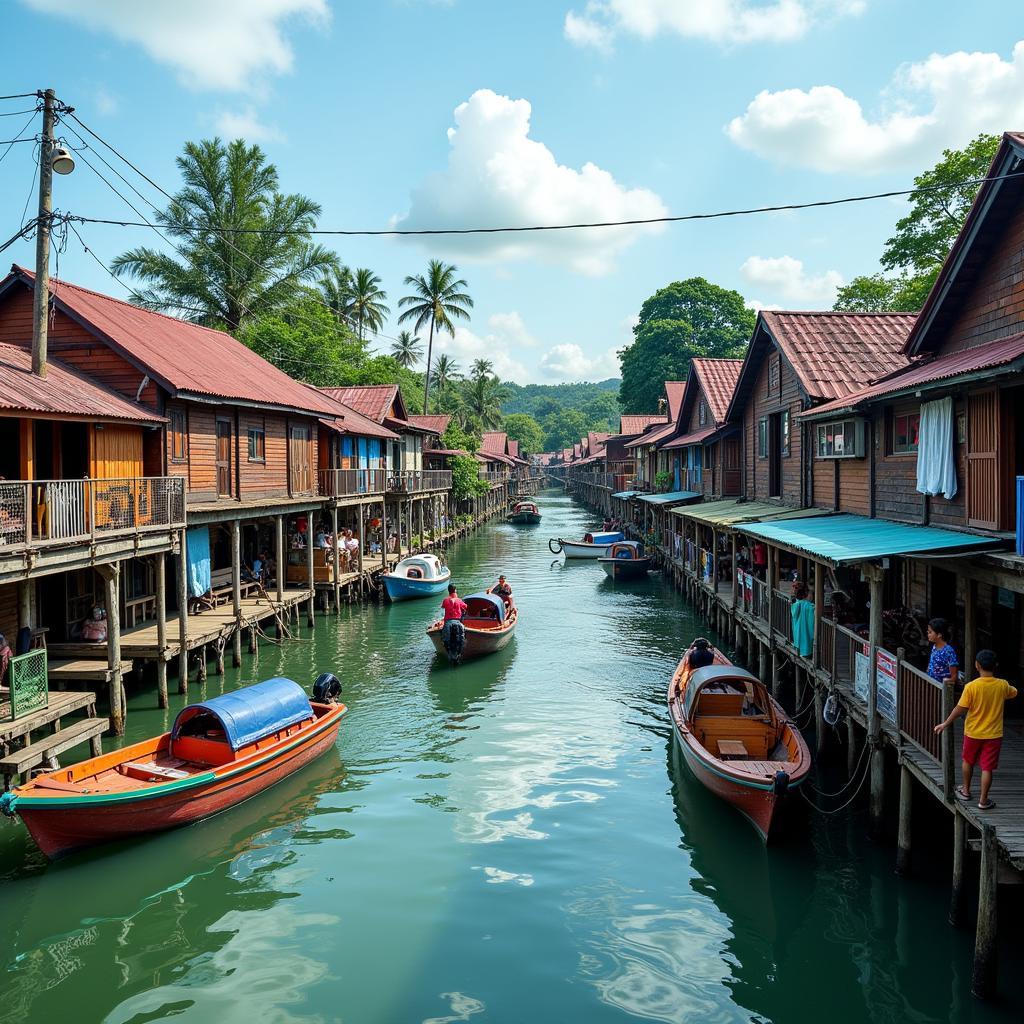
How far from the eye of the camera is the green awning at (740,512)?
2028 cm

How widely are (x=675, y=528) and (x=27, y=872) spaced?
106 feet

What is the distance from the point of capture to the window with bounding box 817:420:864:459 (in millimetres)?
16719

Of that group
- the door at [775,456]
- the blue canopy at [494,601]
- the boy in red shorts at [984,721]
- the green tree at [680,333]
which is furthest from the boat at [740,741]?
the green tree at [680,333]

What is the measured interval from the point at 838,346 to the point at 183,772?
1835 cm

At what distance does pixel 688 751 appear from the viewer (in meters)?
12.8

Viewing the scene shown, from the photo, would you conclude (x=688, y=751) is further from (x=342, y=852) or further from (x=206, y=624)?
(x=206, y=624)

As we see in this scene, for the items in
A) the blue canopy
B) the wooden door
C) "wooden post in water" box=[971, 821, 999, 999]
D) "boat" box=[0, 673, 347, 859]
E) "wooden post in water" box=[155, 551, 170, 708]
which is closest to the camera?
"wooden post in water" box=[971, 821, 999, 999]

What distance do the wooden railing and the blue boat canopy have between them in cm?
1531

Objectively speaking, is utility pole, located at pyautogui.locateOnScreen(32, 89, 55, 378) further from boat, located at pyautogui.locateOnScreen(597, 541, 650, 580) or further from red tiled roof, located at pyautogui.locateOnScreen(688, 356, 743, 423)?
boat, located at pyautogui.locateOnScreen(597, 541, 650, 580)

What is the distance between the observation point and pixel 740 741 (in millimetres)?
13297

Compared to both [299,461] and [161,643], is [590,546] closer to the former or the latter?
[299,461]

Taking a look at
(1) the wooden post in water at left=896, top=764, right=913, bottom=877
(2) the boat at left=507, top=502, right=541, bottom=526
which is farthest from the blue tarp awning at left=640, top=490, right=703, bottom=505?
(2) the boat at left=507, top=502, right=541, bottom=526

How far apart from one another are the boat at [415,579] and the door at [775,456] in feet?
43.8

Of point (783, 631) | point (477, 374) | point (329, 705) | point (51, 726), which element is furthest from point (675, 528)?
point (477, 374)
